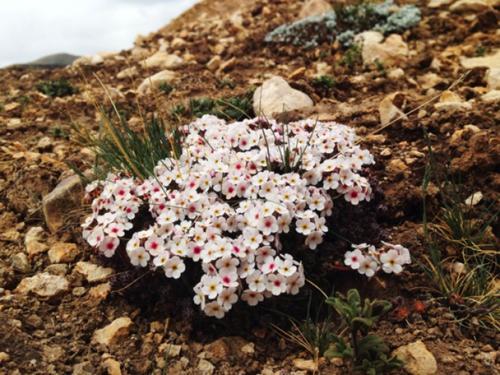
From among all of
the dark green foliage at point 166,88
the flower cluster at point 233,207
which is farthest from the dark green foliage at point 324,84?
the flower cluster at point 233,207

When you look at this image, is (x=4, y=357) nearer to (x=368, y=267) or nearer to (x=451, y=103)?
(x=368, y=267)

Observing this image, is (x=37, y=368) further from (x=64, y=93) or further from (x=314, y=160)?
(x=64, y=93)

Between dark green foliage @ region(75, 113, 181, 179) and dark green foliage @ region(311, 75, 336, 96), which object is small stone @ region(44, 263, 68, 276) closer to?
dark green foliage @ region(75, 113, 181, 179)

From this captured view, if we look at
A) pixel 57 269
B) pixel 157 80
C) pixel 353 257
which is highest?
pixel 157 80

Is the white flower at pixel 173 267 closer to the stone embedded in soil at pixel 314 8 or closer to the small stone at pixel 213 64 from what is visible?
the small stone at pixel 213 64

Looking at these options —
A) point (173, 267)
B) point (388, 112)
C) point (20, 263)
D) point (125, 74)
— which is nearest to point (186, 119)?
point (388, 112)

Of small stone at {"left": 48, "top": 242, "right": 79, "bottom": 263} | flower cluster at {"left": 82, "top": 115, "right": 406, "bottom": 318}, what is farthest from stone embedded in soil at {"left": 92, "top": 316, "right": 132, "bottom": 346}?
small stone at {"left": 48, "top": 242, "right": 79, "bottom": 263}
